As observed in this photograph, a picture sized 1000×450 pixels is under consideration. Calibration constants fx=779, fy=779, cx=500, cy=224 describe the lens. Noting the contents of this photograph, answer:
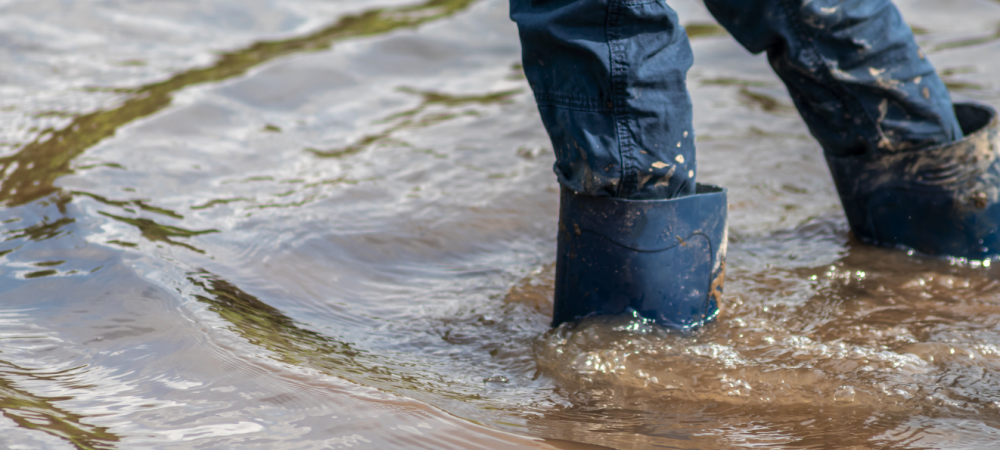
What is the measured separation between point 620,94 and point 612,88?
0.7 inches

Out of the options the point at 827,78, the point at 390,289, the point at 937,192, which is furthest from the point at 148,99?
the point at 937,192

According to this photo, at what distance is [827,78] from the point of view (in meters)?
1.66

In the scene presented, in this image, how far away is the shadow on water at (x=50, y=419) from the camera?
104cm

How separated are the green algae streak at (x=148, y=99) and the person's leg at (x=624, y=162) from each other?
135 cm

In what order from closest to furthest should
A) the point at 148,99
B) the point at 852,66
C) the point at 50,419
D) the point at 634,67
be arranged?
1. the point at 50,419
2. the point at 634,67
3. the point at 852,66
4. the point at 148,99

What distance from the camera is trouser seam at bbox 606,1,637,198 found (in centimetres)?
126

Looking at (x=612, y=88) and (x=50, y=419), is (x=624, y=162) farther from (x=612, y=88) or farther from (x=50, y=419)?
(x=50, y=419)

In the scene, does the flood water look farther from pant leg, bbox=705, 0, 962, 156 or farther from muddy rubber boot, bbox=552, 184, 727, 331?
pant leg, bbox=705, 0, 962, 156

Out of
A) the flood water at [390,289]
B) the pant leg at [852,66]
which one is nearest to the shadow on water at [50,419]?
the flood water at [390,289]

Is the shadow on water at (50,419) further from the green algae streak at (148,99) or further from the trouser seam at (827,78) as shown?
the trouser seam at (827,78)

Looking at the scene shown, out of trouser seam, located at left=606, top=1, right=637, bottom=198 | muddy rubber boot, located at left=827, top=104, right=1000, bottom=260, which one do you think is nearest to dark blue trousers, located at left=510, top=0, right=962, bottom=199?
trouser seam, located at left=606, top=1, right=637, bottom=198

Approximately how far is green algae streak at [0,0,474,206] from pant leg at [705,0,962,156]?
1732 millimetres

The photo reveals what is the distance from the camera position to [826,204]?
220 cm

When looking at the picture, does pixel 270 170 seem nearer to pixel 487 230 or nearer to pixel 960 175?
pixel 487 230
